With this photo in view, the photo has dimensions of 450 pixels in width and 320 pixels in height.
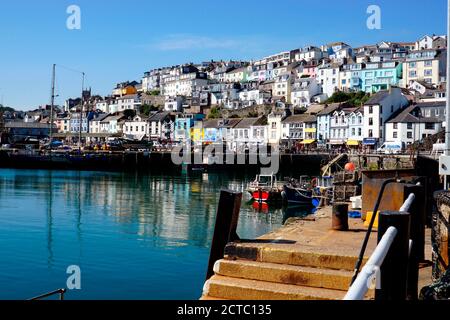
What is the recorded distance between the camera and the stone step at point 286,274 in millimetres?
6965

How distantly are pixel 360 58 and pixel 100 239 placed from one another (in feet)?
366

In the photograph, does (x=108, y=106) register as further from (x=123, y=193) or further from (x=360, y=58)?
(x=123, y=193)

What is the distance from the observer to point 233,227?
8391 millimetres

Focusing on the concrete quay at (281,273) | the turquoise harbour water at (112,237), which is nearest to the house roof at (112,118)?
the turquoise harbour water at (112,237)

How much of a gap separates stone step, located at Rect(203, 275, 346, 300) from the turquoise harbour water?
983 centimetres

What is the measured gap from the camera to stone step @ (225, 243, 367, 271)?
24.3 ft

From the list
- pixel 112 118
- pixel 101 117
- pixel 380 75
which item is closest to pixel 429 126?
pixel 380 75

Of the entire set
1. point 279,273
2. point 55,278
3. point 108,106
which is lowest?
point 55,278

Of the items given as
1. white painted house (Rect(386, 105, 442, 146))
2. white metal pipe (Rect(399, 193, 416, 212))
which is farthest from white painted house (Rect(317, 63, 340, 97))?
white metal pipe (Rect(399, 193, 416, 212))

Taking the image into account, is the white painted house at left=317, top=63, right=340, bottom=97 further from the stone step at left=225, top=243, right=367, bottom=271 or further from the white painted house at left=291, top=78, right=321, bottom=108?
the stone step at left=225, top=243, right=367, bottom=271

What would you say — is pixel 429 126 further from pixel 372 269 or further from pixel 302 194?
pixel 372 269

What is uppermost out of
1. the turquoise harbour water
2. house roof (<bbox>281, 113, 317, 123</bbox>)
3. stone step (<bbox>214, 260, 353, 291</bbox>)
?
house roof (<bbox>281, 113, 317, 123</bbox>)

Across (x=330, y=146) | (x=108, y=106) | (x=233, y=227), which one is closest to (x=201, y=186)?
(x=330, y=146)

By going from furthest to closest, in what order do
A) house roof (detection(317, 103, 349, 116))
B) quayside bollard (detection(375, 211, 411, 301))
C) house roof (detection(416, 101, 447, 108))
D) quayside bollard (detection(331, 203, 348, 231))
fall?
house roof (detection(317, 103, 349, 116)) < house roof (detection(416, 101, 447, 108)) < quayside bollard (detection(331, 203, 348, 231)) < quayside bollard (detection(375, 211, 411, 301))
